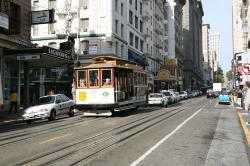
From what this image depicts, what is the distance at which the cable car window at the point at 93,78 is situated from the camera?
58.3 feet

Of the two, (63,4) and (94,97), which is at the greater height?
(63,4)

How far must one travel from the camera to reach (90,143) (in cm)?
895

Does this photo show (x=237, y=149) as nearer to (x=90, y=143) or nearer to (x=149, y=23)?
(x=90, y=143)

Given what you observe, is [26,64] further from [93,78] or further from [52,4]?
[52,4]

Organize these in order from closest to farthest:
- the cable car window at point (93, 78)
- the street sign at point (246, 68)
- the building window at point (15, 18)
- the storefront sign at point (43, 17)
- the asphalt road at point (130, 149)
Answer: the asphalt road at point (130, 149), the street sign at point (246, 68), the cable car window at point (93, 78), the building window at point (15, 18), the storefront sign at point (43, 17)

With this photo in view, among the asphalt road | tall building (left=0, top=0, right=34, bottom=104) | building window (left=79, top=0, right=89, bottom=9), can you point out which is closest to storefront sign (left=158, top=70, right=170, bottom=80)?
building window (left=79, top=0, right=89, bottom=9)

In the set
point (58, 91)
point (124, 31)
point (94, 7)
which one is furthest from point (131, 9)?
point (58, 91)

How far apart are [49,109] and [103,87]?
3.38 meters

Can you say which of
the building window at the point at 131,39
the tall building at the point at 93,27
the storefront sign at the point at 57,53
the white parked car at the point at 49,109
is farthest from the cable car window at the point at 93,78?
the building window at the point at 131,39

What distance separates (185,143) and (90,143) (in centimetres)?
287

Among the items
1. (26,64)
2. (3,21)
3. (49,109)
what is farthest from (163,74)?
(49,109)

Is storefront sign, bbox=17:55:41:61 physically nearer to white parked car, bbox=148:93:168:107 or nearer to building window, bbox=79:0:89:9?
white parked car, bbox=148:93:168:107

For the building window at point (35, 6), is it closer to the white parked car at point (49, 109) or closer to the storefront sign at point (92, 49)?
the storefront sign at point (92, 49)

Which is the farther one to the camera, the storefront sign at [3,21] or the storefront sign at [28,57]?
the storefront sign at [28,57]
